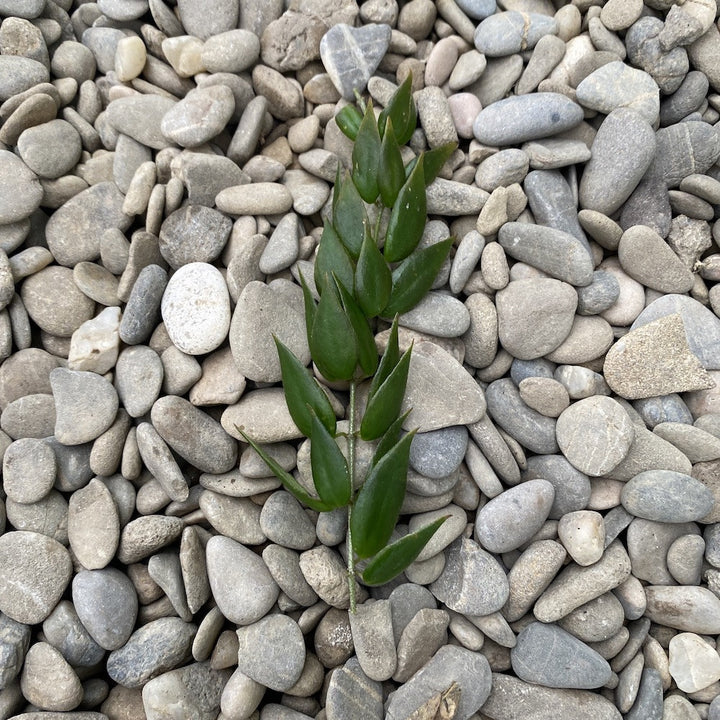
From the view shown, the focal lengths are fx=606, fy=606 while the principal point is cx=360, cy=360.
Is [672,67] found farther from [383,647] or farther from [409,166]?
[383,647]

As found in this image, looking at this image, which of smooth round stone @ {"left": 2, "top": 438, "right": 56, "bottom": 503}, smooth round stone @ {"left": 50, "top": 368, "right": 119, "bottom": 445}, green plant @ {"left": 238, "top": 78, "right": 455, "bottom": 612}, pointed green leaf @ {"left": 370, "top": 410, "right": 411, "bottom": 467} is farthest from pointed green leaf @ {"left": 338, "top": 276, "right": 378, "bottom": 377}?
smooth round stone @ {"left": 2, "top": 438, "right": 56, "bottom": 503}

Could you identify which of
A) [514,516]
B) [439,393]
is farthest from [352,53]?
[514,516]

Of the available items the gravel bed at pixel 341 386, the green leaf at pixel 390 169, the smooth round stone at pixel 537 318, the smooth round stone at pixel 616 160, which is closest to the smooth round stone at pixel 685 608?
the gravel bed at pixel 341 386

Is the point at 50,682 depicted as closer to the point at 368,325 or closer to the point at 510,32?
the point at 368,325

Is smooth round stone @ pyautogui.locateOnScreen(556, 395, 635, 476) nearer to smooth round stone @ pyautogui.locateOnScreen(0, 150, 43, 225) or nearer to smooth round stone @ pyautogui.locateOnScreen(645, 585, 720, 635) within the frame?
smooth round stone @ pyautogui.locateOnScreen(645, 585, 720, 635)

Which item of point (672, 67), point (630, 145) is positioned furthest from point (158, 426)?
point (672, 67)

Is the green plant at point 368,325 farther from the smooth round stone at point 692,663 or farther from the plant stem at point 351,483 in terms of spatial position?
the smooth round stone at point 692,663

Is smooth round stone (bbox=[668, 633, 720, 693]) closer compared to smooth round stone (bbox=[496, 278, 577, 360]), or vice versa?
smooth round stone (bbox=[668, 633, 720, 693])
